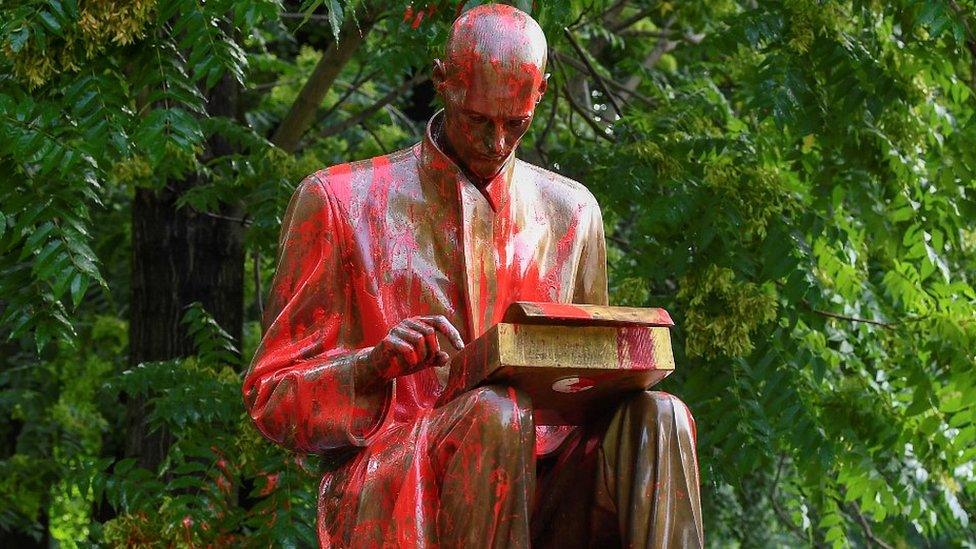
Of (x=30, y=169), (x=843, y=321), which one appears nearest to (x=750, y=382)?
(x=843, y=321)

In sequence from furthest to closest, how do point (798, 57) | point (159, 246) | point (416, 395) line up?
point (159, 246), point (798, 57), point (416, 395)

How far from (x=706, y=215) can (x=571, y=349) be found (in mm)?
3841

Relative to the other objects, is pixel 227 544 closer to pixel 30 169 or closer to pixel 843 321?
pixel 30 169

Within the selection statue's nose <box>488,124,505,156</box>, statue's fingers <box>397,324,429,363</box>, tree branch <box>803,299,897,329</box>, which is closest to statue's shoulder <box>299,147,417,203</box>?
statue's nose <box>488,124,505,156</box>

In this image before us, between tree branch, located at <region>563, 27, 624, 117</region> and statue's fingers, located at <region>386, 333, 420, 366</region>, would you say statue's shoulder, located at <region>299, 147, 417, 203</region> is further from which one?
tree branch, located at <region>563, 27, 624, 117</region>

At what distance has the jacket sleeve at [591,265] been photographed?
5402mm

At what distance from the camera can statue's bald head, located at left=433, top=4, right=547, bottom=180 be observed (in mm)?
4910

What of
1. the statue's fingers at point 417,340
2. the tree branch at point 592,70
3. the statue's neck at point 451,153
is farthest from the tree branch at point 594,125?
the statue's fingers at point 417,340

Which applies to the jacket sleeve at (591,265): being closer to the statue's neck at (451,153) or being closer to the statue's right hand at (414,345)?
the statue's neck at (451,153)

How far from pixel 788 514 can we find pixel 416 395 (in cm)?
840

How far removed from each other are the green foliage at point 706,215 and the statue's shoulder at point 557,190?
1177 mm

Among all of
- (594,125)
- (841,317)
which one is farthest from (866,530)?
(594,125)

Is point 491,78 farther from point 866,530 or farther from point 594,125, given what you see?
point 866,530

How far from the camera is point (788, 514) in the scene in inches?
516
